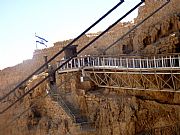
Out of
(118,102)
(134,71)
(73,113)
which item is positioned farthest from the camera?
(73,113)

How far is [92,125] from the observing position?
19.0 metres

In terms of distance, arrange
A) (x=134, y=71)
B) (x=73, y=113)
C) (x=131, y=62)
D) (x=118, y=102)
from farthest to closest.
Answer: (x=73, y=113) → (x=118, y=102) → (x=131, y=62) → (x=134, y=71)

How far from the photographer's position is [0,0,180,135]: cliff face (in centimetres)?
1747

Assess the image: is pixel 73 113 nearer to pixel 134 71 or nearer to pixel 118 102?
pixel 118 102

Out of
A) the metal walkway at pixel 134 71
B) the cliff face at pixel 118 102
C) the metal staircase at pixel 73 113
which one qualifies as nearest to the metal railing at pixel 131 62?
the metal walkway at pixel 134 71

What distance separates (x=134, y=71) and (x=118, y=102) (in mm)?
1973

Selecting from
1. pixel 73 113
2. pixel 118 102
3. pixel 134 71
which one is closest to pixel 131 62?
pixel 134 71

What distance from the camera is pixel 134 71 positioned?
17219 millimetres

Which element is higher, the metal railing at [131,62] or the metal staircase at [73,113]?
the metal railing at [131,62]

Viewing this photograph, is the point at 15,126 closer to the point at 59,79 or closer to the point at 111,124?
the point at 59,79

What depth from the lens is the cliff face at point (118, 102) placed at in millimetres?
17469

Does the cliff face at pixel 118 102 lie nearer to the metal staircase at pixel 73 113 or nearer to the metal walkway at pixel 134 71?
the metal staircase at pixel 73 113

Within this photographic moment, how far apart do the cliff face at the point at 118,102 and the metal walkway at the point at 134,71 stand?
1.87 ft

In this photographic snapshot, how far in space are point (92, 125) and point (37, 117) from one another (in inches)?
203
